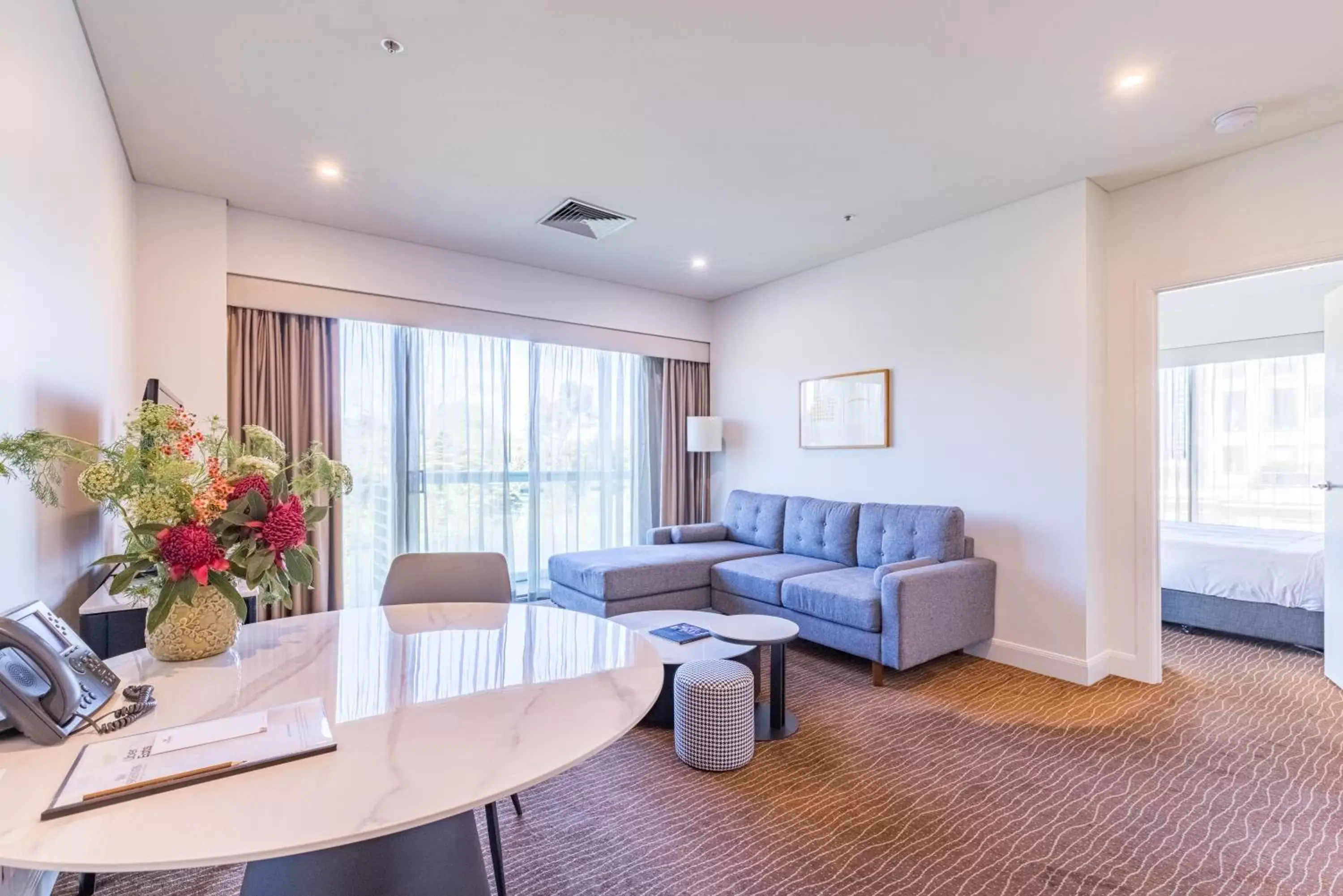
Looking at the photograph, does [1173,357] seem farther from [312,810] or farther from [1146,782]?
[312,810]

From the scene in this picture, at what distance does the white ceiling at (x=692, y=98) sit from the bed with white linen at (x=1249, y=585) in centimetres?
242

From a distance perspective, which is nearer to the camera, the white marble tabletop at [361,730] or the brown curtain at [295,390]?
the white marble tabletop at [361,730]

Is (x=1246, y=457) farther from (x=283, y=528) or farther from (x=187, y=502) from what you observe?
(x=187, y=502)

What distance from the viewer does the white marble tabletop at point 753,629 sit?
261 centimetres

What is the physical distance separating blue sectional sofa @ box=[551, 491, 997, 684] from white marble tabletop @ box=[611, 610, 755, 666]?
2.07 ft

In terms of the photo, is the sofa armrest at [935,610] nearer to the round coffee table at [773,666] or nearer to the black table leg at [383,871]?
the round coffee table at [773,666]

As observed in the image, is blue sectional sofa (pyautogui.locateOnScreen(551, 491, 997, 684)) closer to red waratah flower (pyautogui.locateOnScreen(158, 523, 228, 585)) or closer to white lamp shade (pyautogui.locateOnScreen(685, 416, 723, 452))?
white lamp shade (pyautogui.locateOnScreen(685, 416, 723, 452))

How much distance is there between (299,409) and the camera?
379 centimetres

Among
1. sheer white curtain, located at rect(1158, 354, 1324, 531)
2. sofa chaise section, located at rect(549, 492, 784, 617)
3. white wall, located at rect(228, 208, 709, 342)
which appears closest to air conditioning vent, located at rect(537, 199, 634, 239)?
white wall, located at rect(228, 208, 709, 342)

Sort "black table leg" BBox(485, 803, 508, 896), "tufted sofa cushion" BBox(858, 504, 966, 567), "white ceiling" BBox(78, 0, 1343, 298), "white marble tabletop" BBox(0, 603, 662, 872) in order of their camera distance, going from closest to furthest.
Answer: "white marble tabletop" BBox(0, 603, 662, 872), "black table leg" BBox(485, 803, 508, 896), "white ceiling" BBox(78, 0, 1343, 298), "tufted sofa cushion" BBox(858, 504, 966, 567)

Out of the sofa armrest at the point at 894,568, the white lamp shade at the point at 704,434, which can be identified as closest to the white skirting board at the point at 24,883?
the sofa armrest at the point at 894,568

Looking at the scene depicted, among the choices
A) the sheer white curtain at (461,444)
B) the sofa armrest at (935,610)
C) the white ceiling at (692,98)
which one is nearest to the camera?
the white ceiling at (692,98)

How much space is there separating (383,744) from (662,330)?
4.66 m

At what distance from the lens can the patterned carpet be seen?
173cm
